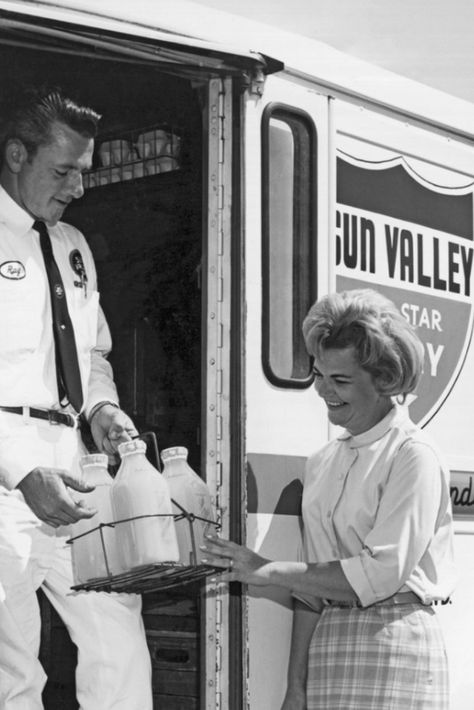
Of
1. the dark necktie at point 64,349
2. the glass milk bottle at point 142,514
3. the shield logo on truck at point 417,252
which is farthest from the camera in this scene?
the shield logo on truck at point 417,252

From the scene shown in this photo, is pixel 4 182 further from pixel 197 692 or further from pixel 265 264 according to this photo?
pixel 197 692

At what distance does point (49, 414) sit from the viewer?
13.1ft

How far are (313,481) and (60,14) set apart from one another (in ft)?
5.14

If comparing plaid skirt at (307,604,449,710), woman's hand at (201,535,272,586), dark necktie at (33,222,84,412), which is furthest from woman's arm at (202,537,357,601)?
dark necktie at (33,222,84,412)

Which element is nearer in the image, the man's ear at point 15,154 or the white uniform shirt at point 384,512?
the white uniform shirt at point 384,512

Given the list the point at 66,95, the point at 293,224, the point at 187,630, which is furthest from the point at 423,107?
the point at 187,630

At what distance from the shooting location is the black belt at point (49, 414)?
3.92 m

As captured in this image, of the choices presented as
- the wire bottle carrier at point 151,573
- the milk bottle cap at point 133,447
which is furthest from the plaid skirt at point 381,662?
the milk bottle cap at point 133,447

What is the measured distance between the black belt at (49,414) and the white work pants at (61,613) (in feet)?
0.06

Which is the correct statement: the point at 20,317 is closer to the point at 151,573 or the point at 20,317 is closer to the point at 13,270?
the point at 13,270

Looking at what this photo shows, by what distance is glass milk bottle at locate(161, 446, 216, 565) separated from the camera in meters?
3.67

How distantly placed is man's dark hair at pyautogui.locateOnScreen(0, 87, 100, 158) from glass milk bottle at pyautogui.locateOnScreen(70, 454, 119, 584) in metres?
1.11

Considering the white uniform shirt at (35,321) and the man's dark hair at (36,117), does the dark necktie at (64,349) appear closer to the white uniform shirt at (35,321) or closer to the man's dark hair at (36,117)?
the white uniform shirt at (35,321)

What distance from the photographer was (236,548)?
3.70 meters
